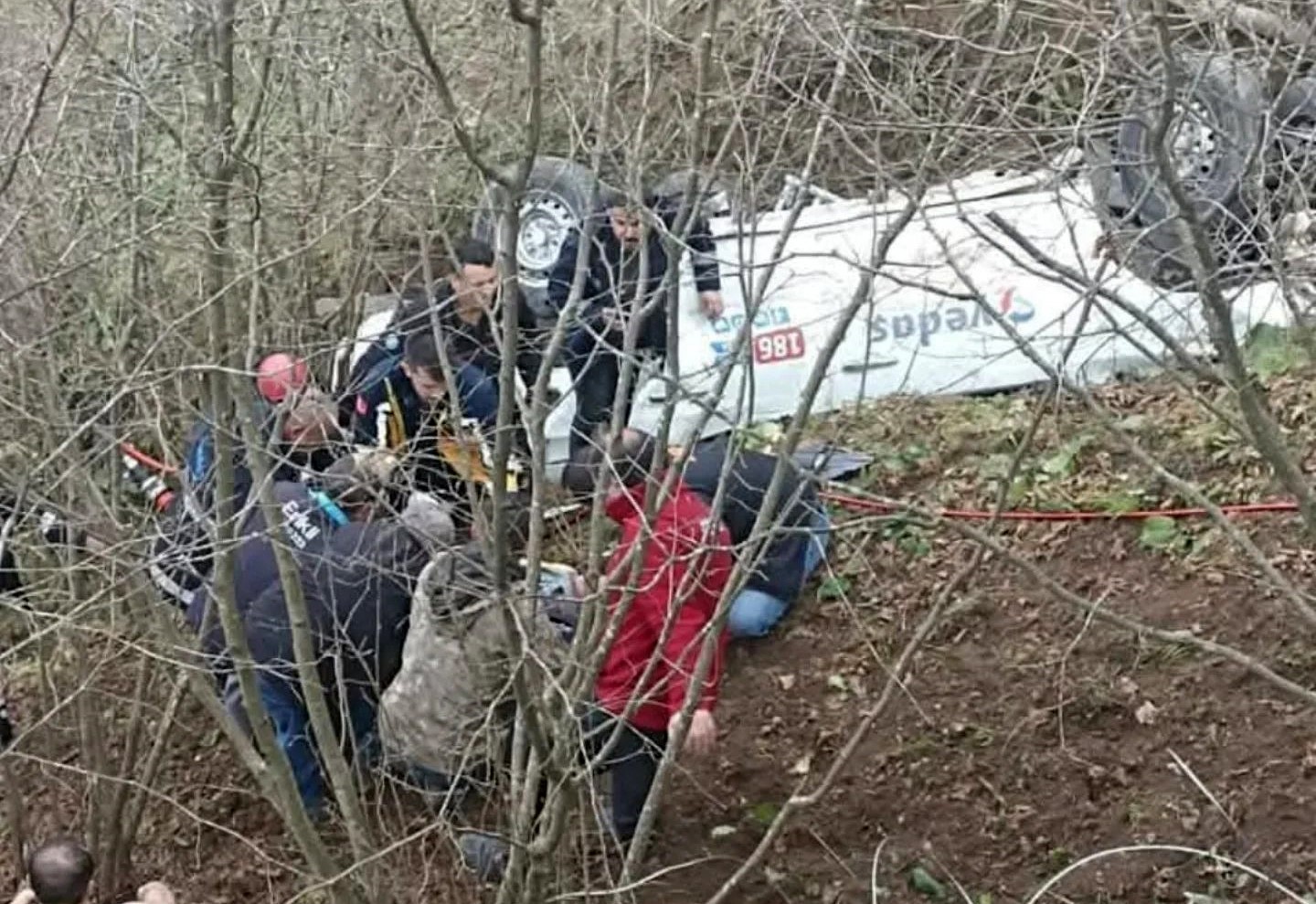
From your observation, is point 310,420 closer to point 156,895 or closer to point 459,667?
point 459,667

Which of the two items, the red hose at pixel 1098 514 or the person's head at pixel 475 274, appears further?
the red hose at pixel 1098 514

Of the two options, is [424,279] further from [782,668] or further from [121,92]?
[782,668]

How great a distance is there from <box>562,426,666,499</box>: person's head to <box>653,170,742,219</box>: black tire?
0.69 meters

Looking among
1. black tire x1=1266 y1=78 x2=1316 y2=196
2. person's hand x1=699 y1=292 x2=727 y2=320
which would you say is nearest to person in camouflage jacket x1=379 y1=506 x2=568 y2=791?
black tire x1=1266 y1=78 x2=1316 y2=196

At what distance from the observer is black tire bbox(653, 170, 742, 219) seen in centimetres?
573

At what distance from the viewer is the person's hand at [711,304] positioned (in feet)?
30.8

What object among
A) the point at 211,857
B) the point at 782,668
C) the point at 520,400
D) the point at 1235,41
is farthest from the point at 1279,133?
the point at 211,857

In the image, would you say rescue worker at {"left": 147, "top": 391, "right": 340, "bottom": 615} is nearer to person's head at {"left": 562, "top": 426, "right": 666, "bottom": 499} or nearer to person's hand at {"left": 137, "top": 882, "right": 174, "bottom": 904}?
person's head at {"left": 562, "top": 426, "right": 666, "bottom": 499}

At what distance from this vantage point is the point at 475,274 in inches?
287

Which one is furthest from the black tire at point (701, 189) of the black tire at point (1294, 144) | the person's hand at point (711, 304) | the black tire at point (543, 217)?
the person's hand at point (711, 304)

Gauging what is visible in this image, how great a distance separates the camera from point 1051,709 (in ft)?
24.9

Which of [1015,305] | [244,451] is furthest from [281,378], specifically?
[1015,305]

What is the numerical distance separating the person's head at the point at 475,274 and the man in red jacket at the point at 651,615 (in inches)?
24.5

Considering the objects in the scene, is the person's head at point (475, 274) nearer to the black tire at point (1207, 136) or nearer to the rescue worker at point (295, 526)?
the rescue worker at point (295, 526)
